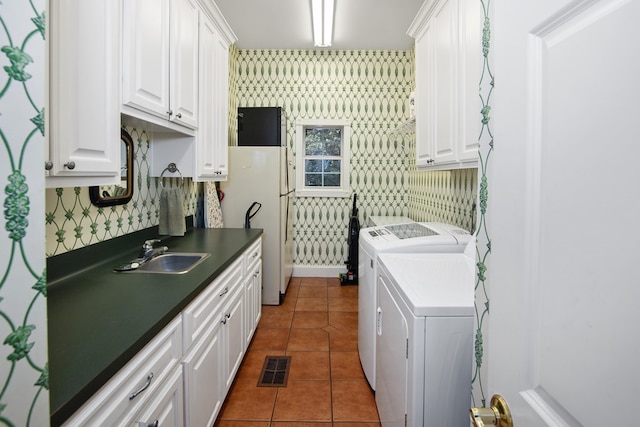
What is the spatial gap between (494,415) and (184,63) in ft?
7.16

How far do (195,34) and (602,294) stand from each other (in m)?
2.47

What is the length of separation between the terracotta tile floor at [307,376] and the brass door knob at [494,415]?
154cm

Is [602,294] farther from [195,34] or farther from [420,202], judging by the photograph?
[420,202]

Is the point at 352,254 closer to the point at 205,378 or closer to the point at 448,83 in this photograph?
the point at 448,83

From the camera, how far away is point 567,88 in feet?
1.49

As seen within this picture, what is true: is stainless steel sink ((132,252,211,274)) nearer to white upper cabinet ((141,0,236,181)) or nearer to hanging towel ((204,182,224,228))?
white upper cabinet ((141,0,236,181))

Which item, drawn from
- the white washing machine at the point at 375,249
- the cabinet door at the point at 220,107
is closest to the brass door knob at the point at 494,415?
the white washing machine at the point at 375,249

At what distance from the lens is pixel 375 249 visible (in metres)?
2.14

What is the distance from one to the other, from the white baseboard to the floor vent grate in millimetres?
2141

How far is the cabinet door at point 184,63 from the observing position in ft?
6.26

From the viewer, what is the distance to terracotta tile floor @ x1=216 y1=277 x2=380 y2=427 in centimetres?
199

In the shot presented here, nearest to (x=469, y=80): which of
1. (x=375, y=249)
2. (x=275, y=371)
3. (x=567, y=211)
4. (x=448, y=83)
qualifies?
(x=448, y=83)

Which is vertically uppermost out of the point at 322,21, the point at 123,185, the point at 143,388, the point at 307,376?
the point at 322,21

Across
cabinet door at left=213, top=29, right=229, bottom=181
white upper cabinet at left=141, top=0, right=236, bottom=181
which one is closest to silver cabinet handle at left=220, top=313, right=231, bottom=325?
white upper cabinet at left=141, top=0, right=236, bottom=181
